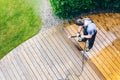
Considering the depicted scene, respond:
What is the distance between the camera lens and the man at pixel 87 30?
11.9 meters

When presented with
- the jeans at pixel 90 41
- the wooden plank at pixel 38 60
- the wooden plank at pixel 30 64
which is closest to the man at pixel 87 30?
the jeans at pixel 90 41

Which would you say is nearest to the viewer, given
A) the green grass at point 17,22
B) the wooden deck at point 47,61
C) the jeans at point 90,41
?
the wooden deck at point 47,61

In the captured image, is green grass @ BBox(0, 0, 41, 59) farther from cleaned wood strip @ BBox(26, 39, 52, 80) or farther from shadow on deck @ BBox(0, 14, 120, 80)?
cleaned wood strip @ BBox(26, 39, 52, 80)

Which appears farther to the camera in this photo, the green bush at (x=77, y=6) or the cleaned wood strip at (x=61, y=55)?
the green bush at (x=77, y=6)

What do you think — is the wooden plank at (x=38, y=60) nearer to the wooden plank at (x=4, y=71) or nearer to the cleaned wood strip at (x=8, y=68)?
the cleaned wood strip at (x=8, y=68)

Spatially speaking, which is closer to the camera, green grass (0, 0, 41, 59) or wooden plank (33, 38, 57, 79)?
wooden plank (33, 38, 57, 79)

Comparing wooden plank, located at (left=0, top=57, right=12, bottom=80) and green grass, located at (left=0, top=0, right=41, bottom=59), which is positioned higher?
green grass, located at (left=0, top=0, right=41, bottom=59)

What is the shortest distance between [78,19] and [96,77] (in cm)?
256

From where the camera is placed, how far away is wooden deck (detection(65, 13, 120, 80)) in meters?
12.0

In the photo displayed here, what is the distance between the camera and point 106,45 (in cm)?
1253

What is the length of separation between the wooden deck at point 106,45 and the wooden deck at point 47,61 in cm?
31

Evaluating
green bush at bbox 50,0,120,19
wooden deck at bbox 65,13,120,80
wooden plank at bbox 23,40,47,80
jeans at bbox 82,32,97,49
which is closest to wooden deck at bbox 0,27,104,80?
wooden plank at bbox 23,40,47,80

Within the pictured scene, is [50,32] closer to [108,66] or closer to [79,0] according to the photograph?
[79,0]

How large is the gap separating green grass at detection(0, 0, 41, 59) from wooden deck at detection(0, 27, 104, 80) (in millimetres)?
563
